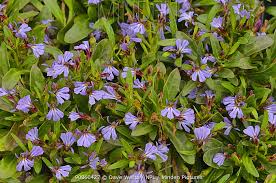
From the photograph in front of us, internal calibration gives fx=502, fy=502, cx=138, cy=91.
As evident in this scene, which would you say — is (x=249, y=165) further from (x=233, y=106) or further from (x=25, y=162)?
(x=25, y=162)

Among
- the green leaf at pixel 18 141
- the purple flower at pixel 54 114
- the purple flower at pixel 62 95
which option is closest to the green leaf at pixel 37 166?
the green leaf at pixel 18 141

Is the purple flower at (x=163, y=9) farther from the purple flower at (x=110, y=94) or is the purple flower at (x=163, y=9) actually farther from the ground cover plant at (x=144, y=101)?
the purple flower at (x=110, y=94)

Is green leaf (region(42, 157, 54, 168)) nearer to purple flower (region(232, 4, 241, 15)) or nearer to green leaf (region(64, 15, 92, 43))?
green leaf (region(64, 15, 92, 43))

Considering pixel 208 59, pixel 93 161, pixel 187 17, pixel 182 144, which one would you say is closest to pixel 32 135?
pixel 93 161

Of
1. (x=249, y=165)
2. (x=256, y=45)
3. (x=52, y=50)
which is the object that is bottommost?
(x=249, y=165)

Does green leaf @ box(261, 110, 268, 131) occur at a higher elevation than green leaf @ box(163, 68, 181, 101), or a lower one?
lower

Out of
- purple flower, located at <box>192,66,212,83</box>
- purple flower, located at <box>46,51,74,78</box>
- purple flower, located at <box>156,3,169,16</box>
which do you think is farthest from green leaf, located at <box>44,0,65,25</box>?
purple flower, located at <box>192,66,212,83</box>
